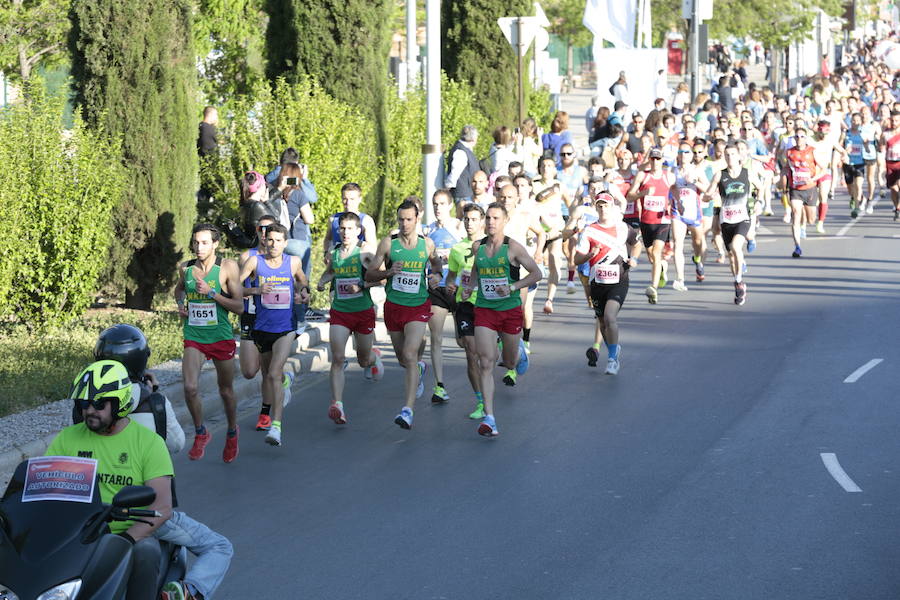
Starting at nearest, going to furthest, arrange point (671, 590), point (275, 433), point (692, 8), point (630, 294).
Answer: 1. point (671, 590)
2. point (275, 433)
3. point (630, 294)
4. point (692, 8)

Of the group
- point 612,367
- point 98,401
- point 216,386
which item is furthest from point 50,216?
point 98,401

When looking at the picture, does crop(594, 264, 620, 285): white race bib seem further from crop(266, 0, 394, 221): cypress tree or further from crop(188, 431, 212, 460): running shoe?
crop(266, 0, 394, 221): cypress tree

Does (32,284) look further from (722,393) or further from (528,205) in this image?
(722,393)

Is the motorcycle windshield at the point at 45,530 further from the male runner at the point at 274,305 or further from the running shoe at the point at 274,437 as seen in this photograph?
the male runner at the point at 274,305

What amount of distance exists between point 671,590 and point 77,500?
338 centimetres

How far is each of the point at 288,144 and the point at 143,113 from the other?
336cm

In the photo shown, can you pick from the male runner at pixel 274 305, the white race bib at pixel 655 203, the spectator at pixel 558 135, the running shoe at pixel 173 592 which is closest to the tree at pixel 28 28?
the spectator at pixel 558 135

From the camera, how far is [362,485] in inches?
396

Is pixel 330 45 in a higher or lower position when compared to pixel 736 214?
higher

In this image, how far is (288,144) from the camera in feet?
64.4

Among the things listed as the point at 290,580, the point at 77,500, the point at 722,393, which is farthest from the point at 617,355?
the point at 77,500

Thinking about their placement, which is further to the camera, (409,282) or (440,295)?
(440,295)

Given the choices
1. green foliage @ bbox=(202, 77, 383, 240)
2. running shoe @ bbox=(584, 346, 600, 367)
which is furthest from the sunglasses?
green foliage @ bbox=(202, 77, 383, 240)

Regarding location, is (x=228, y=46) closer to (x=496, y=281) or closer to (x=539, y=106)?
(x=539, y=106)
